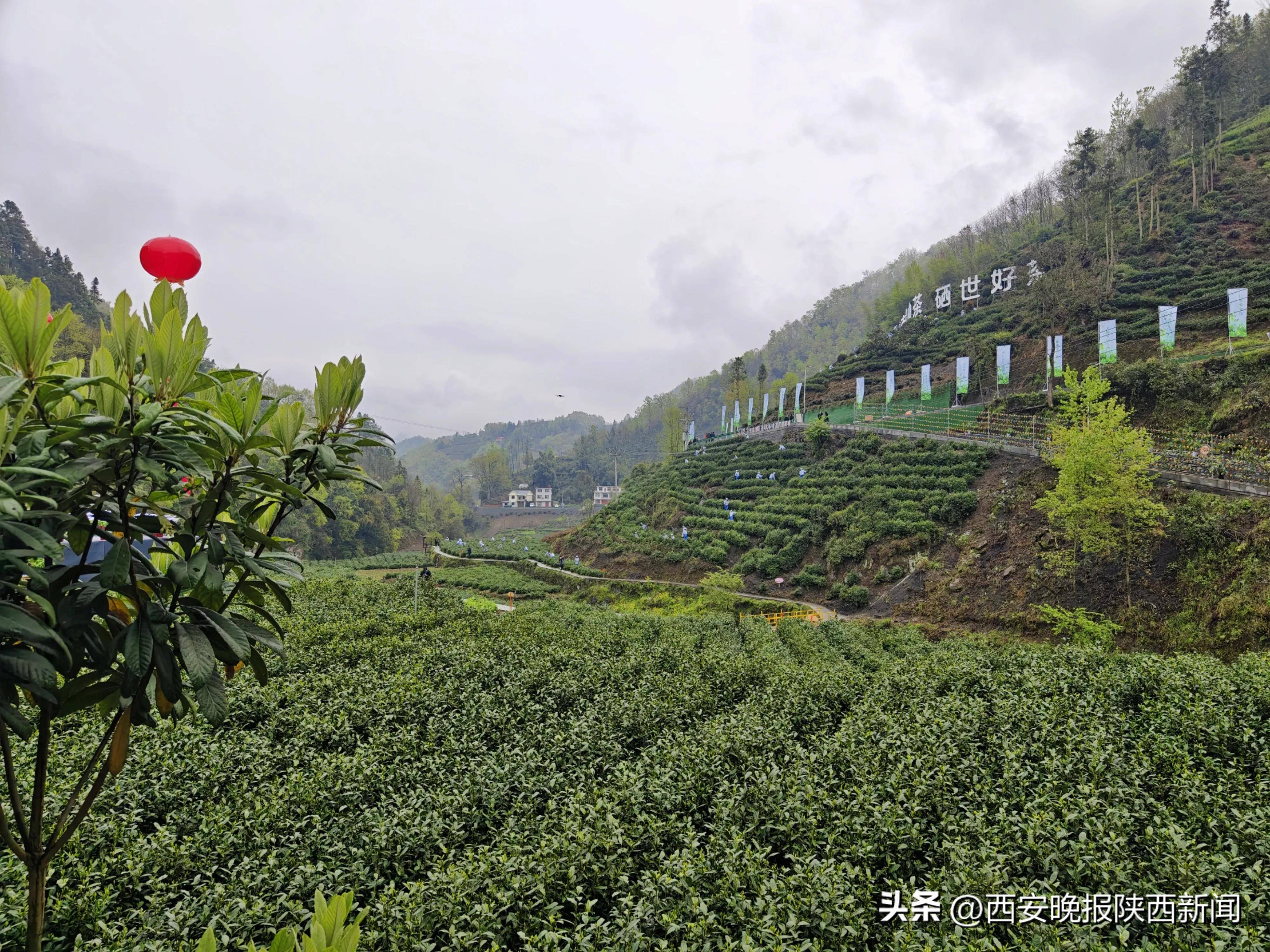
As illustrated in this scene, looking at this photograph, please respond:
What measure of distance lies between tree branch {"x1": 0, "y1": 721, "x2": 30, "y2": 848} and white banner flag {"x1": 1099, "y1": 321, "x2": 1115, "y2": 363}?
26626mm

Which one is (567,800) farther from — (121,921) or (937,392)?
(937,392)

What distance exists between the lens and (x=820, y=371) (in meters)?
46.2

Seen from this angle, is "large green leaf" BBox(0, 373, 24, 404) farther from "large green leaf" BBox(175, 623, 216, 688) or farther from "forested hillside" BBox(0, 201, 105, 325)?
"forested hillside" BBox(0, 201, 105, 325)

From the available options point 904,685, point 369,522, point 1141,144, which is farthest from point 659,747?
point 1141,144

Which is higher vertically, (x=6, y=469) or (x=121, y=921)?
(x=6, y=469)

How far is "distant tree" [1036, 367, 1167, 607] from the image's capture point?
11391 millimetres

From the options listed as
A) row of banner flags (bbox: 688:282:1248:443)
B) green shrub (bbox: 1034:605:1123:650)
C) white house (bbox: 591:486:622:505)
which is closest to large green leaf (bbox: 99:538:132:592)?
green shrub (bbox: 1034:605:1123:650)

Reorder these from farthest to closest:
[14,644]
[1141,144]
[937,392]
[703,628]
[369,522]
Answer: [369,522] < [1141,144] < [937,392] < [703,628] < [14,644]

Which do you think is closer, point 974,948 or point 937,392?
point 974,948

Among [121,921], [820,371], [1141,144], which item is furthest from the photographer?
[820,371]

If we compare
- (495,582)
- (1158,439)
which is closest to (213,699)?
(1158,439)

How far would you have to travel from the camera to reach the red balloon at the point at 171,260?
1934 mm

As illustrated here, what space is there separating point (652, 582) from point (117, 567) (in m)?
22.5

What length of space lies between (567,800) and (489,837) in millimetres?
538
